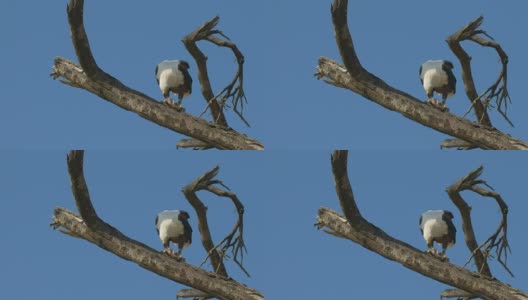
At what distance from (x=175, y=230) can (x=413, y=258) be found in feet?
12.1

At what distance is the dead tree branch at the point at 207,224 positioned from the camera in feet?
84.1

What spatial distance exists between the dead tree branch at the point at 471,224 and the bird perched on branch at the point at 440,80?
1.60 meters

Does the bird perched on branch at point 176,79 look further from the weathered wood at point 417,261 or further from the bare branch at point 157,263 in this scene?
the weathered wood at point 417,261

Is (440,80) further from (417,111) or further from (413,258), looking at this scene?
(413,258)

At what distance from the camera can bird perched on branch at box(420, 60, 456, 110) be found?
26.5 metres

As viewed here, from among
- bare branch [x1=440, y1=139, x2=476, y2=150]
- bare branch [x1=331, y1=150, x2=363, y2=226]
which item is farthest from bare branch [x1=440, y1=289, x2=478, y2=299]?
bare branch [x1=440, y1=139, x2=476, y2=150]

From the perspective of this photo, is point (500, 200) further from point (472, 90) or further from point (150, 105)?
point (150, 105)

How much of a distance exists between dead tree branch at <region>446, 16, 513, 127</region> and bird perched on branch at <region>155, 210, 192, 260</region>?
4.87m

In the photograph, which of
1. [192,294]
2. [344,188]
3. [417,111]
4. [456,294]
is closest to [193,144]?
[192,294]

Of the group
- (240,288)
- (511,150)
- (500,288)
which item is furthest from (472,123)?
(240,288)

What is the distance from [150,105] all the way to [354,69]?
10.5 ft

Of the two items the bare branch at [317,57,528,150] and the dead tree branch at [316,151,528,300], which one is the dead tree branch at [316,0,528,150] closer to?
the bare branch at [317,57,528,150]

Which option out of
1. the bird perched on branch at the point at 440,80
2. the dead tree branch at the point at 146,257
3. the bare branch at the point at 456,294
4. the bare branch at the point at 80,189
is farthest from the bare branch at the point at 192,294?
the bird perched on branch at the point at 440,80

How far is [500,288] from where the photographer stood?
83.8 feet
